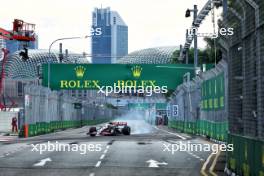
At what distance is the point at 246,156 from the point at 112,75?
50294mm

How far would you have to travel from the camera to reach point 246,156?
50.9 feet

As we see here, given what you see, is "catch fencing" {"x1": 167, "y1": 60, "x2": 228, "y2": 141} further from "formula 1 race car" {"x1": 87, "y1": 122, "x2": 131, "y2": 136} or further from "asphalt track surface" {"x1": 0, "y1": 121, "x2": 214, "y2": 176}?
"formula 1 race car" {"x1": 87, "y1": 122, "x2": 131, "y2": 136}

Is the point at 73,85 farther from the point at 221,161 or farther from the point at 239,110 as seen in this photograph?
the point at 239,110

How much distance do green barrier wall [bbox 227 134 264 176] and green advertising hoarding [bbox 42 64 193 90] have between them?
1841 inches

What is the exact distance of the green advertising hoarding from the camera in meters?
65.4

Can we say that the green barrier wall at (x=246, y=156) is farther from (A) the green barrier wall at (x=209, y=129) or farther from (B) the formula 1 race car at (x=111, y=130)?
(B) the formula 1 race car at (x=111, y=130)

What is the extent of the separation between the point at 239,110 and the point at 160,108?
480 feet

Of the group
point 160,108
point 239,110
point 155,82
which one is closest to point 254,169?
point 239,110

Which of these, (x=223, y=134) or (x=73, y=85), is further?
(x=73, y=85)

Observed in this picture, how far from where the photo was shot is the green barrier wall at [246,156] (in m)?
13.8

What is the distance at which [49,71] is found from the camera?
66.4 meters
